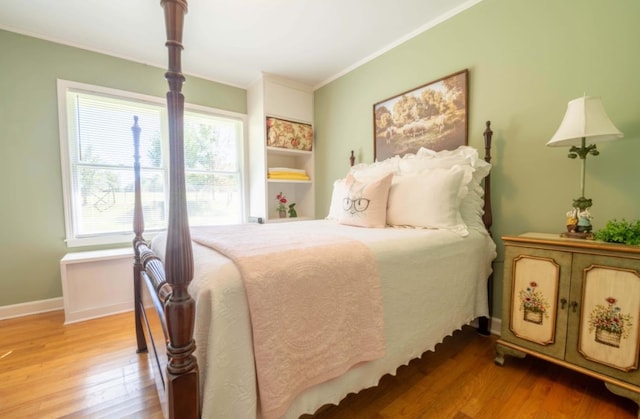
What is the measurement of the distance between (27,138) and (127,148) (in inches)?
28.2

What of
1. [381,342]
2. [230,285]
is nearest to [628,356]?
[381,342]

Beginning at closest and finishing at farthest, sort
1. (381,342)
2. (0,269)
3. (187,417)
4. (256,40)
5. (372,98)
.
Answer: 1. (187,417)
2. (381,342)
3. (0,269)
4. (256,40)
5. (372,98)

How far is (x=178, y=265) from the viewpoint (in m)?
0.66

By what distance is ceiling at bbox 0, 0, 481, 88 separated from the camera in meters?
1.99

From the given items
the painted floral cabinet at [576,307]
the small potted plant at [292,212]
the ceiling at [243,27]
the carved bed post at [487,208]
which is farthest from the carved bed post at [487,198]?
the small potted plant at [292,212]

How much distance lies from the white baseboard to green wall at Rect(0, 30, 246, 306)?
0.13 ft

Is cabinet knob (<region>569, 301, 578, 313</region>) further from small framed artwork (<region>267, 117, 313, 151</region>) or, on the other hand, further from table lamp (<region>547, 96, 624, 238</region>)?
small framed artwork (<region>267, 117, 313, 151</region>)

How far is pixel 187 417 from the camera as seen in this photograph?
2.24 feet

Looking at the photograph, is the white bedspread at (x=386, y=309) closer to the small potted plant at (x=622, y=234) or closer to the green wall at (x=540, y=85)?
the green wall at (x=540, y=85)

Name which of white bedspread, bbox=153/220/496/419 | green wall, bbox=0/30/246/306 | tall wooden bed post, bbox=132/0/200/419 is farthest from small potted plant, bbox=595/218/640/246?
green wall, bbox=0/30/246/306

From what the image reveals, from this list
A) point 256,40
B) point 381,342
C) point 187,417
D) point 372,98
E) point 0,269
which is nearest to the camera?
point 187,417

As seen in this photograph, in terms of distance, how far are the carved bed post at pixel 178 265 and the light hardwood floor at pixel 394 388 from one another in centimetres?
80

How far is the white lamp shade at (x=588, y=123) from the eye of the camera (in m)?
1.27

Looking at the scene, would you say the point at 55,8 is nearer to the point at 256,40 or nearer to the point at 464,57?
the point at 256,40
